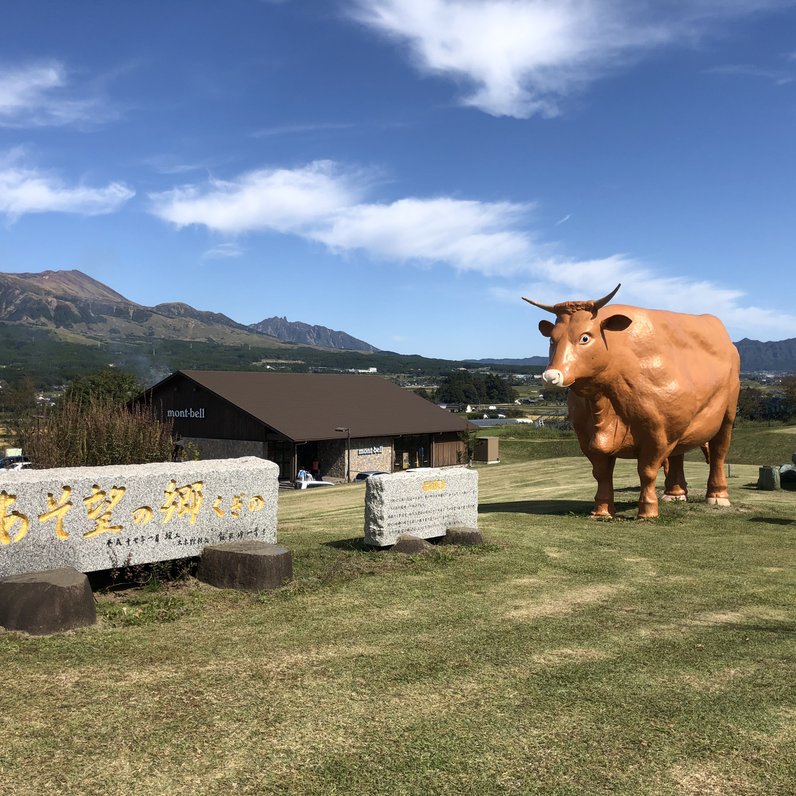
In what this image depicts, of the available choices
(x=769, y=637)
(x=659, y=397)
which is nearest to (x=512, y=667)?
(x=769, y=637)

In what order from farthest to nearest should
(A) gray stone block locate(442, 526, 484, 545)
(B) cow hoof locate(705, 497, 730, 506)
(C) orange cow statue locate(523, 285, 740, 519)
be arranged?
1. (B) cow hoof locate(705, 497, 730, 506)
2. (C) orange cow statue locate(523, 285, 740, 519)
3. (A) gray stone block locate(442, 526, 484, 545)

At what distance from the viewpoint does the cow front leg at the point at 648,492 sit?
1366cm

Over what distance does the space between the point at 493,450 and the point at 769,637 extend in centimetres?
3807

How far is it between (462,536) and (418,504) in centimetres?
91

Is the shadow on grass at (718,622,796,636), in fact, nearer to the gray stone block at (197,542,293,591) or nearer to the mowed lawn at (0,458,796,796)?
the mowed lawn at (0,458,796,796)

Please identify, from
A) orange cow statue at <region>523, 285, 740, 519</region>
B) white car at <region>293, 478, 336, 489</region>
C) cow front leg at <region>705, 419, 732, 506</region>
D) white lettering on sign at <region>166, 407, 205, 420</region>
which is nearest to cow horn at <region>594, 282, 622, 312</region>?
orange cow statue at <region>523, 285, 740, 519</region>

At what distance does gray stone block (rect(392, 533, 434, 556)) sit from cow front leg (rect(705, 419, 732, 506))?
8353mm

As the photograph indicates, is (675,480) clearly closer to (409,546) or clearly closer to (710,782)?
(409,546)

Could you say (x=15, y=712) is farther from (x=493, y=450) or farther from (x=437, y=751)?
(x=493, y=450)

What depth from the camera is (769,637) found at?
22.6 ft

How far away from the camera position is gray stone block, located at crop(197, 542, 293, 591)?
828cm

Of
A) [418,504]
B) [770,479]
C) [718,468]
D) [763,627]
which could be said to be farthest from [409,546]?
[770,479]

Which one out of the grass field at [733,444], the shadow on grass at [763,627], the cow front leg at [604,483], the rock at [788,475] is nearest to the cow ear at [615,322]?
the cow front leg at [604,483]

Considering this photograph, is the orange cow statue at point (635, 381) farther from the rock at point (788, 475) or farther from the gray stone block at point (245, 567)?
the gray stone block at point (245, 567)
